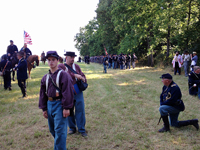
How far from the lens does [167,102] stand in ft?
17.0

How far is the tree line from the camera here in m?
17.4

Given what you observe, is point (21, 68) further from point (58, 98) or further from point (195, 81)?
point (195, 81)

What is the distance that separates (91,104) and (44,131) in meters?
2.99

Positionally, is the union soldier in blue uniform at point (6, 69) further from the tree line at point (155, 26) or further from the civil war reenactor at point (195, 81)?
the tree line at point (155, 26)

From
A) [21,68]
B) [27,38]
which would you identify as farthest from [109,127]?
[27,38]

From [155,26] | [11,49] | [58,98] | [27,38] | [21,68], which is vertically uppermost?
[155,26]

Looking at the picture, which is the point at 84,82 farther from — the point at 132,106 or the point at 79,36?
the point at 79,36

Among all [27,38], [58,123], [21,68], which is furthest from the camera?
[27,38]

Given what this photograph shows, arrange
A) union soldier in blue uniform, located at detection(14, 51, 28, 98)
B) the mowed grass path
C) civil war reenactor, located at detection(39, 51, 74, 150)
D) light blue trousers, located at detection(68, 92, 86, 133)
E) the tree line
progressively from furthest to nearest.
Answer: the tree line → union soldier in blue uniform, located at detection(14, 51, 28, 98) → light blue trousers, located at detection(68, 92, 86, 133) → the mowed grass path → civil war reenactor, located at detection(39, 51, 74, 150)

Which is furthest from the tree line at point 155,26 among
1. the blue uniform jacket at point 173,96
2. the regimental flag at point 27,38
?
the blue uniform jacket at point 173,96

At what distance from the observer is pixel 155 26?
20672mm

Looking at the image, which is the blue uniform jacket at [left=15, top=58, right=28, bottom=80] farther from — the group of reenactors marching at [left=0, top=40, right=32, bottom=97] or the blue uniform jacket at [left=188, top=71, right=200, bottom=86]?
the blue uniform jacket at [left=188, top=71, right=200, bottom=86]

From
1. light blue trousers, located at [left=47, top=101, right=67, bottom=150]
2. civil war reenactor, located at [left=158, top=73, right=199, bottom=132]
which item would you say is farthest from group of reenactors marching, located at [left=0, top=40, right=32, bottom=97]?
civil war reenactor, located at [left=158, top=73, right=199, bottom=132]

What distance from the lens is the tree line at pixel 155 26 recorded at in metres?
17.4
